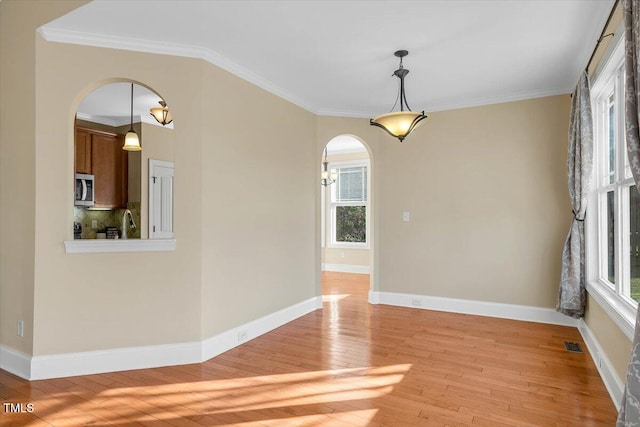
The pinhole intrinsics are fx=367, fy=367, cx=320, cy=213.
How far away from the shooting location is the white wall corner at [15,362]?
9.41 feet

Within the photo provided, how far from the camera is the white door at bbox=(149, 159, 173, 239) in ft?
19.1

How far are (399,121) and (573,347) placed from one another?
2766mm

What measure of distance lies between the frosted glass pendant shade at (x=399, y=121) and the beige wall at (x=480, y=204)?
171 cm

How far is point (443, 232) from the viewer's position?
16.4 feet

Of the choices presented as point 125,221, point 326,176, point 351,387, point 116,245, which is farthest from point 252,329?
point 326,176

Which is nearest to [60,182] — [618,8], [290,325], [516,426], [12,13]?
[12,13]

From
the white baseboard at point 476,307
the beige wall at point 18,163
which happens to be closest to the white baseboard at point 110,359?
the beige wall at point 18,163

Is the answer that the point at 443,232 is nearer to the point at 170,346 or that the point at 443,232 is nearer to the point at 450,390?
the point at 450,390

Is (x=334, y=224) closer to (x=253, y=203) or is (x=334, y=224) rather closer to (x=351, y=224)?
(x=351, y=224)

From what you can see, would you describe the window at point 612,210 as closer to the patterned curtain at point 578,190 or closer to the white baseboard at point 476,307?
the patterned curtain at point 578,190

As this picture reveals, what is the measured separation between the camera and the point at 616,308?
2.59 m

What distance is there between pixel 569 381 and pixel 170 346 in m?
3.26

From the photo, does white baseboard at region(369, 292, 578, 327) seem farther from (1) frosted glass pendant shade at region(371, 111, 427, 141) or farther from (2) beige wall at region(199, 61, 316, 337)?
(1) frosted glass pendant shade at region(371, 111, 427, 141)

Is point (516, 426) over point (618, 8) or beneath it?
beneath
